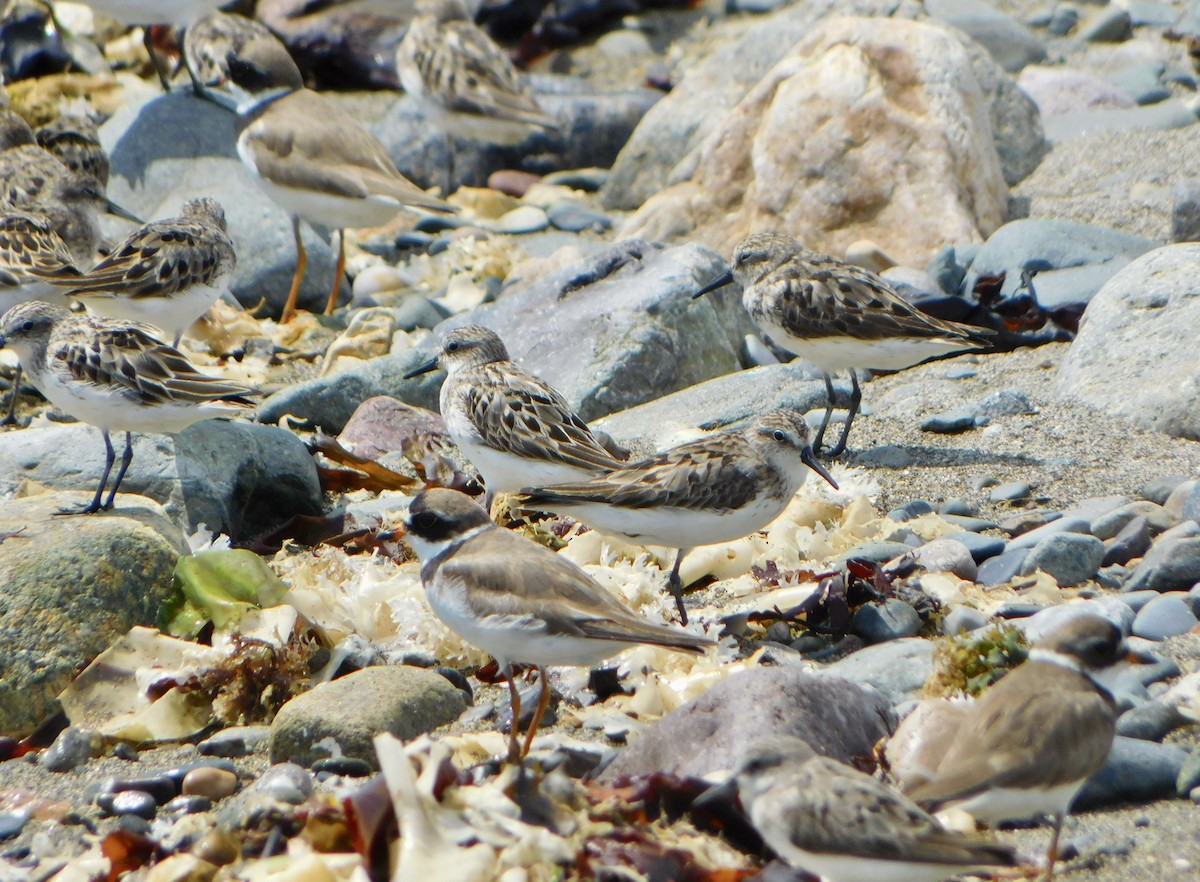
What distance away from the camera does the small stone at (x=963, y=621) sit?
636 centimetres

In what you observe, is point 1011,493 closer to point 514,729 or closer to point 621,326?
point 621,326

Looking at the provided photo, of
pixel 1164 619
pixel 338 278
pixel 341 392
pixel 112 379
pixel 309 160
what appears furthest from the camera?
pixel 338 278

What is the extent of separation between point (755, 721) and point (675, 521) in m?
1.79

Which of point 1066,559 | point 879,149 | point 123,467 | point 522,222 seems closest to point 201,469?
point 123,467

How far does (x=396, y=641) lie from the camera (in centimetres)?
688

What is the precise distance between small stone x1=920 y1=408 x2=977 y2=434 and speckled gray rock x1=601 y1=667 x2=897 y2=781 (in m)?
4.00

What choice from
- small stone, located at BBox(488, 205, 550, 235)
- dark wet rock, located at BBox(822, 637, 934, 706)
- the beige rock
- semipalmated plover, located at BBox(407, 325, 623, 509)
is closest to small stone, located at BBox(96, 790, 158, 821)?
dark wet rock, located at BBox(822, 637, 934, 706)

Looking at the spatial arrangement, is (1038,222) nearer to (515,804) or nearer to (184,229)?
(184,229)

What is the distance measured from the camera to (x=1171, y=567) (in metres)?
6.64

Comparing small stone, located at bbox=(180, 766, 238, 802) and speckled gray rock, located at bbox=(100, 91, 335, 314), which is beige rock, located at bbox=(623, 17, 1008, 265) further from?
small stone, located at bbox=(180, 766, 238, 802)

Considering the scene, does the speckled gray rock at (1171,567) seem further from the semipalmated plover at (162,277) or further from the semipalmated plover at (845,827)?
the semipalmated plover at (162,277)

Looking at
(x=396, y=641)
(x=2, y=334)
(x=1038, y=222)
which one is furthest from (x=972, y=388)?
(x=2, y=334)

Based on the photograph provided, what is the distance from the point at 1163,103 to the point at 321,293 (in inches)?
341

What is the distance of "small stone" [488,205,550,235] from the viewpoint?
14742mm
